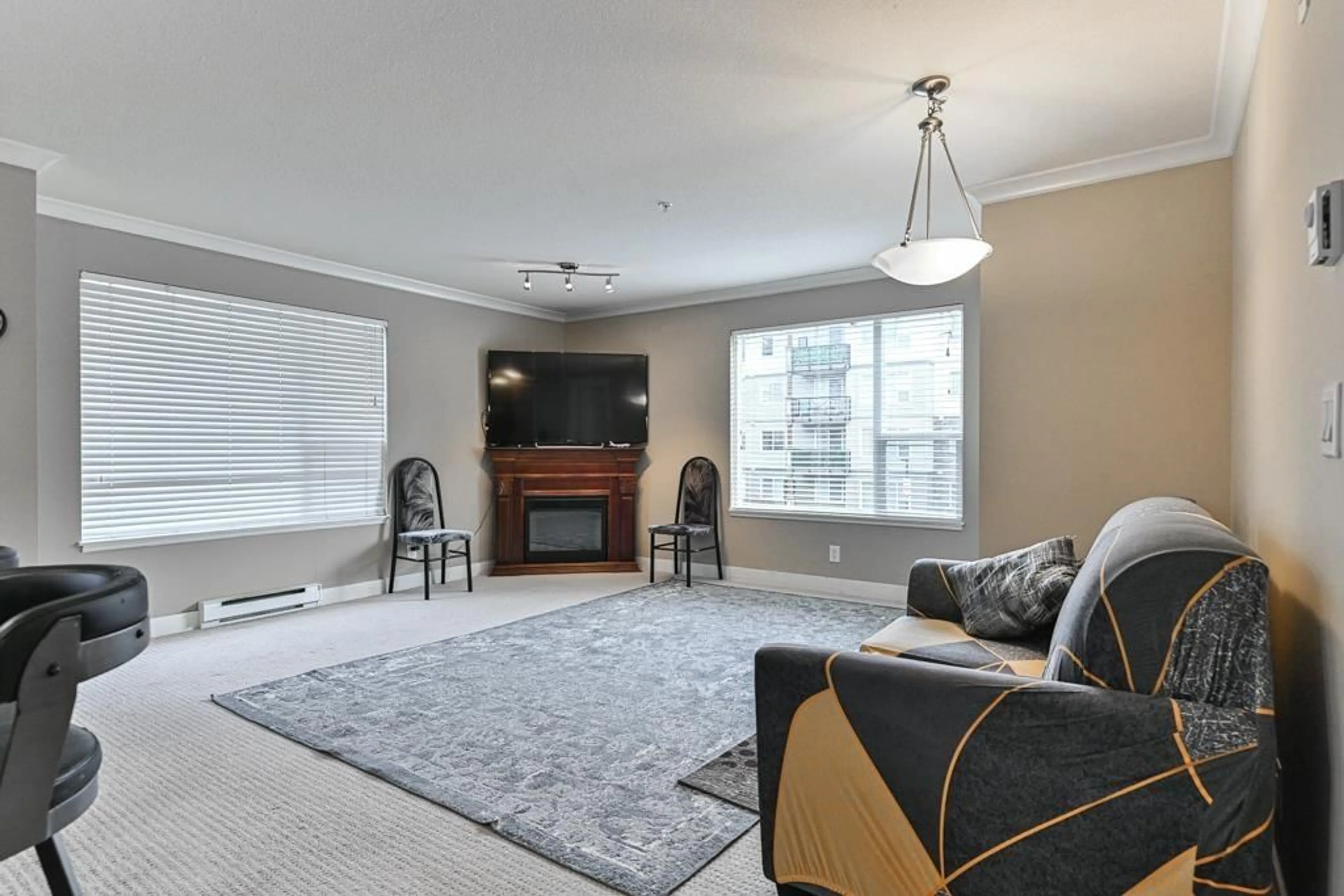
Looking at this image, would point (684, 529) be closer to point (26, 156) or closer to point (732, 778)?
point (732, 778)

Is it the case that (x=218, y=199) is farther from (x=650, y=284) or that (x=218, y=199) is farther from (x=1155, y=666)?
(x=1155, y=666)

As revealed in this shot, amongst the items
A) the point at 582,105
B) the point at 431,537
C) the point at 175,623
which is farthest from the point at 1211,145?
the point at 175,623

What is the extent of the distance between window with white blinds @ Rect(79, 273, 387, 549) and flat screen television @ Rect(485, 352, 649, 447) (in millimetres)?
1077

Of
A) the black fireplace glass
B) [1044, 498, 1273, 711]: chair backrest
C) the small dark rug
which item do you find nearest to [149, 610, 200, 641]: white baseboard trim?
the black fireplace glass

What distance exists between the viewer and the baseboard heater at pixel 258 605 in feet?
14.8

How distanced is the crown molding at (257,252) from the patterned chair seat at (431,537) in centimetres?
194

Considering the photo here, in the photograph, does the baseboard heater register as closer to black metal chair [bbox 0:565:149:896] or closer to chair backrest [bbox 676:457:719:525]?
chair backrest [bbox 676:457:719:525]

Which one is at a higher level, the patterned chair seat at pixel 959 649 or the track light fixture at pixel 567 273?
the track light fixture at pixel 567 273

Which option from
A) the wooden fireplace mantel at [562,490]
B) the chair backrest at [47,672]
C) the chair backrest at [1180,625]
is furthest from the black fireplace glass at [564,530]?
the chair backrest at [47,672]

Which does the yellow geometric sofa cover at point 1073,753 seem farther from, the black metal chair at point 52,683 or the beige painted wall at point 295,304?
the beige painted wall at point 295,304

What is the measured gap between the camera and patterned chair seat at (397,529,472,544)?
17.3ft

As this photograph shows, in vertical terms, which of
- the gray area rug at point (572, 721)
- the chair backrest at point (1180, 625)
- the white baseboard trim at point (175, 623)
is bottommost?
the gray area rug at point (572, 721)

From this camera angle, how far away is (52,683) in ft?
2.84

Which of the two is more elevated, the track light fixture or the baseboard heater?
the track light fixture
